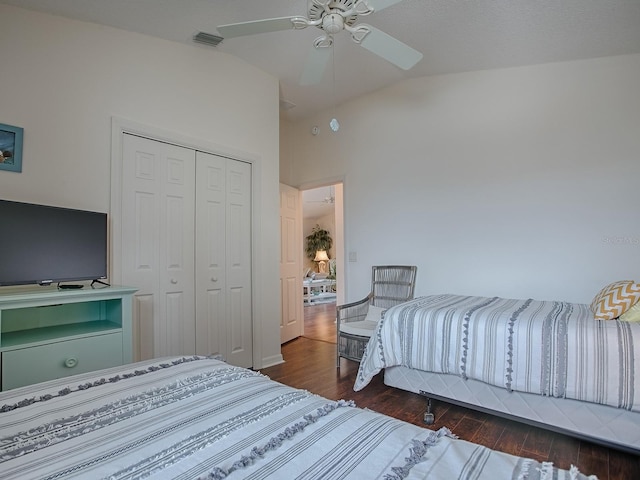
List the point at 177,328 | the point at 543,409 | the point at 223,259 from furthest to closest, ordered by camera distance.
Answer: the point at 223,259, the point at 177,328, the point at 543,409

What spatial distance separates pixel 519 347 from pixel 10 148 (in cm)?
326

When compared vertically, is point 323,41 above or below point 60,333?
above

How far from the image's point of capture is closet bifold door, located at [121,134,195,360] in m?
2.67

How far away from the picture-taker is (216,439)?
0.82m

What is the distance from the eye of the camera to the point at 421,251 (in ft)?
12.5

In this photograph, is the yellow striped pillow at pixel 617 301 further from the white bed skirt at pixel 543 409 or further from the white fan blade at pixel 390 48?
the white fan blade at pixel 390 48

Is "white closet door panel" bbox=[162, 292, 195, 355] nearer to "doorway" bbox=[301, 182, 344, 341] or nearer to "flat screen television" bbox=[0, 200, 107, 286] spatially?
"flat screen television" bbox=[0, 200, 107, 286]

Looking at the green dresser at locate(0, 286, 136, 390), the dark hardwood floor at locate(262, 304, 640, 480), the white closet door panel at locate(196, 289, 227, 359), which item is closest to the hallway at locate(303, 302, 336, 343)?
the dark hardwood floor at locate(262, 304, 640, 480)

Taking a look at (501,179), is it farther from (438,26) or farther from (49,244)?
(49,244)

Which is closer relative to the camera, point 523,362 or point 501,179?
point 523,362

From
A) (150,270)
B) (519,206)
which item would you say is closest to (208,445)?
(150,270)

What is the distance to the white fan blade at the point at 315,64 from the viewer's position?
2.16m

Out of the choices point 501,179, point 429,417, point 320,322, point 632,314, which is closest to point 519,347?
point 632,314

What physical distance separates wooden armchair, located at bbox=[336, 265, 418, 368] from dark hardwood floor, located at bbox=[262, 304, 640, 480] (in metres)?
0.30
